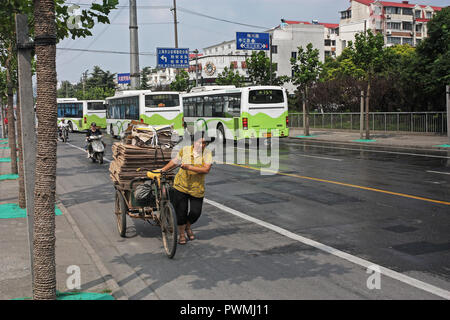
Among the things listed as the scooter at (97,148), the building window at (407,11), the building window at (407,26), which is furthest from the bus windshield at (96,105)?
the building window at (407,11)

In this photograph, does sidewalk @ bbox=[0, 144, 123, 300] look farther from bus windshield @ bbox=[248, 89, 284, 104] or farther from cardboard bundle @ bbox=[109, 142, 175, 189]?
bus windshield @ bbox=[248, 89, 284, 104]

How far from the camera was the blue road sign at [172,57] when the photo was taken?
4603cm

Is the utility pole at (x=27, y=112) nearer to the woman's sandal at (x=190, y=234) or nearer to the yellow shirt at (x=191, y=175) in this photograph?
the yellow shirt at (x=191, y=175)

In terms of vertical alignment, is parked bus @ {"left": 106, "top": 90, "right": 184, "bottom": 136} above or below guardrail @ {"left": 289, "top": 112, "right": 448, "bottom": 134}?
above

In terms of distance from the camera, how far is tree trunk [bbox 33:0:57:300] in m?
4.90

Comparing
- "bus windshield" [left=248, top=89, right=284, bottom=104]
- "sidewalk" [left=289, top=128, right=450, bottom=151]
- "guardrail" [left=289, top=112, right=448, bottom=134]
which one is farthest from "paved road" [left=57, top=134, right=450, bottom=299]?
"guardrail" [left=289, top=112, right=448, bottom=134]

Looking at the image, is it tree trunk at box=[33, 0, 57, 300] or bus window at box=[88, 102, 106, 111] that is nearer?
tree trunk at box=[33, 0, 57, 300]

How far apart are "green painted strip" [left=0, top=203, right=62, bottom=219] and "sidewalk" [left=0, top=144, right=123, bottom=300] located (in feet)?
0.90

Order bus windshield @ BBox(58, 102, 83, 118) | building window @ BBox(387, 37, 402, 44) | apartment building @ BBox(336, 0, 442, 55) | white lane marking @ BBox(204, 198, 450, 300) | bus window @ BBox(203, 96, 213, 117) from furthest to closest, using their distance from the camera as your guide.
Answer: building window @ BBox(387, 37, 402, 44) → apartment building @ BBox(336, 0, 442, 55) → bus windshield @ BBox(58, 102, 83, 118) → bus window @ BBox(203, 96, 213, 117) → white lane marking @ BBox(204, 198, 450, 300)

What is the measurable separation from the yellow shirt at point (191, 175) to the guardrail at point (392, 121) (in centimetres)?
2608
